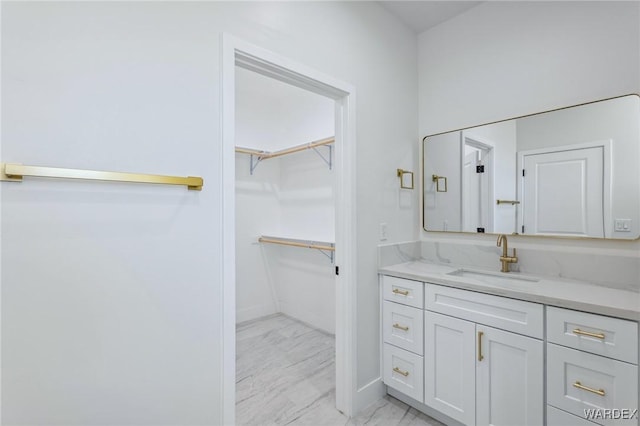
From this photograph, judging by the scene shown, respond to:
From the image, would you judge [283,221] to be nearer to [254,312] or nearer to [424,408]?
[254,312]

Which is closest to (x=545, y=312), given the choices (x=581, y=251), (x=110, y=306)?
(x=581, y=251)

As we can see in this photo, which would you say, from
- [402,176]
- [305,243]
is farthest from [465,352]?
[305,243]

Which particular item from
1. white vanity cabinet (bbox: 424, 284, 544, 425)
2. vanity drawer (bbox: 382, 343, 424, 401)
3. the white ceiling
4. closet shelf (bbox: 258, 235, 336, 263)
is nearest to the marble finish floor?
vanity drawer (bbox: 382, 343, 424, 401)

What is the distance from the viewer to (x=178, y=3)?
119 centimetres

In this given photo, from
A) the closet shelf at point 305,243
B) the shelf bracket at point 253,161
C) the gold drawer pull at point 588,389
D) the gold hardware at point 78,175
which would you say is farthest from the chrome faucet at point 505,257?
the shelf bracket at point 253,161

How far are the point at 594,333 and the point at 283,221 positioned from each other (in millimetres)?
2856

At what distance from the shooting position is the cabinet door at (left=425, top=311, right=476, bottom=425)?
1.63 m

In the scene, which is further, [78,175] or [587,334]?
[587,334]

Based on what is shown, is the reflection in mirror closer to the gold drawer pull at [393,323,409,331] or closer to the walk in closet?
the gold drawer pull at [393,323,409,331]

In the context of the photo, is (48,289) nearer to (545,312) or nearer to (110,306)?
(110,306)

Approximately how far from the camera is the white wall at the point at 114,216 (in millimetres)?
914

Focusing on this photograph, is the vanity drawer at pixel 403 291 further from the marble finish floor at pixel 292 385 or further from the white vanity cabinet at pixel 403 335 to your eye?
the marble finish floor at pixel 292 385

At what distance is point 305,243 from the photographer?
3033 millimetres

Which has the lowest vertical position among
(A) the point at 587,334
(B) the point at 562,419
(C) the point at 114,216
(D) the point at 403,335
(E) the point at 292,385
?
(E) the point at 292,385
